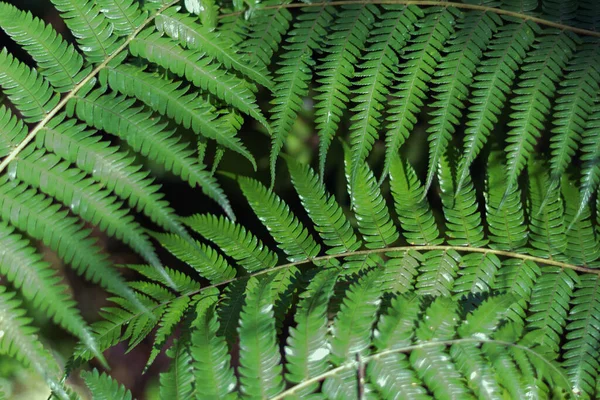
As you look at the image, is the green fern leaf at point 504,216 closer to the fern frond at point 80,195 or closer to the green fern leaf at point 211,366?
the green fern leaf at point 211,366

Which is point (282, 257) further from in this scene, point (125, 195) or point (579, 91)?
point (579, 91)

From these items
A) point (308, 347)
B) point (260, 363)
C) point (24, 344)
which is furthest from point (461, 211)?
point (24, 344)

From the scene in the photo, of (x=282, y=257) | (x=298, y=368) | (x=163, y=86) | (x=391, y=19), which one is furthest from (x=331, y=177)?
(x=298, y=368)

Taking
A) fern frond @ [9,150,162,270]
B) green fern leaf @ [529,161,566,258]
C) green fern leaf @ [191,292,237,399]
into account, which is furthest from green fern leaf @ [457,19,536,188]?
fern frond @ [9,150,162,270]

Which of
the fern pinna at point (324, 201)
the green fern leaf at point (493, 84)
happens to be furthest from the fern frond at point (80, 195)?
the green fern leaf at point (493, 84)

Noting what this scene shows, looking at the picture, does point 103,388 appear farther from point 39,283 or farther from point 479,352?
point 479,352
